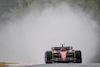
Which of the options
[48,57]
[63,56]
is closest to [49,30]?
[48,57]

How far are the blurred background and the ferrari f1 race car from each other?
12.5 meters

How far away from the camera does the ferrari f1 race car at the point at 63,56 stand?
1568 centimetres

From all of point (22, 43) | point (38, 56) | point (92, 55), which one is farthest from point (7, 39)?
point (92, 55)

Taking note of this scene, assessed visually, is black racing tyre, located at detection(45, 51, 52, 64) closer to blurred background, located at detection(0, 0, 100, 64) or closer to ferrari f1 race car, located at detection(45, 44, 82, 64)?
ferrari f1 race car, located at detection(45, 44, 82, 64)

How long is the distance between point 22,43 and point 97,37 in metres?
9.31

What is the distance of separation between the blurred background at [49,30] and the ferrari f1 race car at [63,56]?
41.0ft

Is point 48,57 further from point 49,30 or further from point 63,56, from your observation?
point 49,30

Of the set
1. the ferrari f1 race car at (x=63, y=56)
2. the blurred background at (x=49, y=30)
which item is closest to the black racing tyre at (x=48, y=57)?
the ferrari f1 race car at (x=63, y=56)

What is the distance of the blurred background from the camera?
31.4 meters

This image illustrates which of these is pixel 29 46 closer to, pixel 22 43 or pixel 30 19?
pixel 22 43

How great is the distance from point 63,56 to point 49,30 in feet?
60.6

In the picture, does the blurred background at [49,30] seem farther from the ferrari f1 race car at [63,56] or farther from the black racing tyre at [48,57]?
the black racing tyre at [48,57]

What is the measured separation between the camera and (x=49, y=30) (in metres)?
34.2

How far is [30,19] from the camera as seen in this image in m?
38.3
